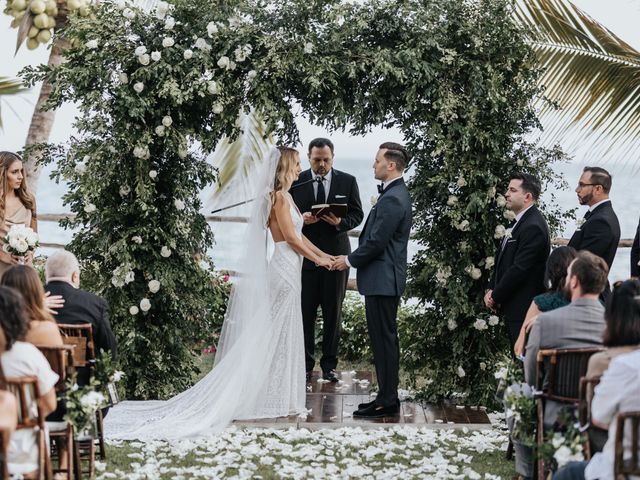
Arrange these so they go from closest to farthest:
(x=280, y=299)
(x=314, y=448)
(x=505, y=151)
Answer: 1. (x=314, y=448)
2. (x=280, y=299)
3. (x=505, y=151)

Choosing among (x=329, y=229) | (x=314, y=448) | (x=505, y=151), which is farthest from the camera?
(x=329, y=229)

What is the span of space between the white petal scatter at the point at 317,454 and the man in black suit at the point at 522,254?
90 centimetres

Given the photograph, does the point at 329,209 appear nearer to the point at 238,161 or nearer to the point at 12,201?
the point at 12,201

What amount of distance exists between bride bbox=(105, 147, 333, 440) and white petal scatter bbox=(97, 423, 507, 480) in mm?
382

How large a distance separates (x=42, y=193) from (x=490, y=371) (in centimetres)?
7101

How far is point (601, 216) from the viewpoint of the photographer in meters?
6.50

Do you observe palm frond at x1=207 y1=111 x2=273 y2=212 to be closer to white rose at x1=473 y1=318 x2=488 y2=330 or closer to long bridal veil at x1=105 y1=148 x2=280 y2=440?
long bridal veil at x1=105 y1=148 x2=280 y2=440

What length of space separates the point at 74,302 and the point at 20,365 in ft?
4.90

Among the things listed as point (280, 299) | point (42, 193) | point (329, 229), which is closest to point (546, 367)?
point (280, 299)

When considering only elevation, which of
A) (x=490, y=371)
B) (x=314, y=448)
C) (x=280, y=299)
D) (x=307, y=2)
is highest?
(x=307, y=2)

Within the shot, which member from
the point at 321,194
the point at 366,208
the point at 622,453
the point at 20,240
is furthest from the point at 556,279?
the point at 366,208

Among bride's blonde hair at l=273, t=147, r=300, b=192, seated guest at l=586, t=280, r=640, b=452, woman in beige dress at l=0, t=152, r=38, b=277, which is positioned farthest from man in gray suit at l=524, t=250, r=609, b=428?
woman in beige dress at l=0, t=152, r=38, b=277

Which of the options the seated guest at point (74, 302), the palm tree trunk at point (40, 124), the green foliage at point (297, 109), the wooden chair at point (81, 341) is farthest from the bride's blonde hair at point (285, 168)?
the palm tree trunk at point (40, 124)

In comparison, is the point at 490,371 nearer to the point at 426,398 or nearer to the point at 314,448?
the point at 426,398
